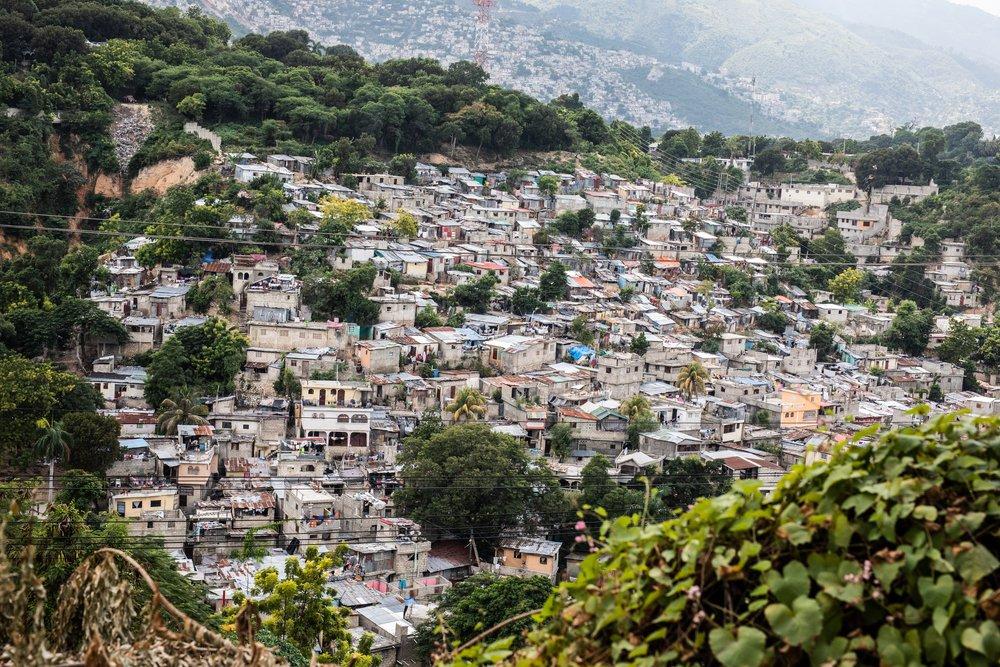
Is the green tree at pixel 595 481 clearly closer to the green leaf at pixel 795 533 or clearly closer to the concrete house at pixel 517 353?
the concrete house at pixel 517 353

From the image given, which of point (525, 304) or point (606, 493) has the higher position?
point (525, 304)

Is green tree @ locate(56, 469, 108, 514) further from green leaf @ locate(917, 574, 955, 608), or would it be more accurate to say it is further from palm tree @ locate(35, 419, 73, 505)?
green leaf @ locate(917, 574, 955, 608)

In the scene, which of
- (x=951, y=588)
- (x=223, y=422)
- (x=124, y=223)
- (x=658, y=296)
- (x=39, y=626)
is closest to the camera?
(x=951, y=588)

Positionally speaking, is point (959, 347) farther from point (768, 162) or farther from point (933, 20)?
point (933, 20)

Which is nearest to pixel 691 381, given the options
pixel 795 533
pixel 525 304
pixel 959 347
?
pixel 525 304

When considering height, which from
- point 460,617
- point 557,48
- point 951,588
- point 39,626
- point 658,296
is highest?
point 557,48

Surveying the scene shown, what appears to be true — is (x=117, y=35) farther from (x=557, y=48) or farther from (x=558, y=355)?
(x=557, y=48)

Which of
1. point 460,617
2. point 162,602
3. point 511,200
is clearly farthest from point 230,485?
point 511,200
